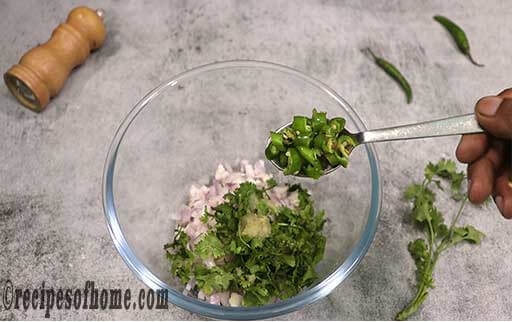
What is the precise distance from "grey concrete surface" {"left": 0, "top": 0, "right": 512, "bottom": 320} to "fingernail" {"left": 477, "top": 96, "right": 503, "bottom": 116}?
23.4 inches

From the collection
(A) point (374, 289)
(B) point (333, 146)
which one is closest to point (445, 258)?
(A) point (374, 289)

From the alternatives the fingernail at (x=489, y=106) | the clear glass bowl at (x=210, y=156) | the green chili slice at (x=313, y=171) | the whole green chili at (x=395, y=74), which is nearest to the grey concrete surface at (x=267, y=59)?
the whole green chili at (x=395, y=74)

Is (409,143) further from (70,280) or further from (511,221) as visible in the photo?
(70,280)

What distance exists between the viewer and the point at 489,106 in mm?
1358

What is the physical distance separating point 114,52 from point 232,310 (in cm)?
118

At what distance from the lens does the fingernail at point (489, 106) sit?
1.35 meters

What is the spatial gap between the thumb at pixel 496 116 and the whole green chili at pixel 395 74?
2.34 ft

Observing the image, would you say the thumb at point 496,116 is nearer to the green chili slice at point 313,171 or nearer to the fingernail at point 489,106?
the fingernail at point 489,106

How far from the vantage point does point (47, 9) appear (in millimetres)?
2234

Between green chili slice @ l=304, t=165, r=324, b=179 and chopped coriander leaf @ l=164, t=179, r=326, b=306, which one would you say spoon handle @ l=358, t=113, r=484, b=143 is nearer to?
green chili slice @ l=304, t=165, r=324, b=179

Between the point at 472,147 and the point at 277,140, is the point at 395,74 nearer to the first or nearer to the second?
the point at 472,147

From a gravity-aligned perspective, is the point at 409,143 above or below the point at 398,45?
below

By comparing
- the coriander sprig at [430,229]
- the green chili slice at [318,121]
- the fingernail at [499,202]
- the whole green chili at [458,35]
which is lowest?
the coriander sprig at [430,229]

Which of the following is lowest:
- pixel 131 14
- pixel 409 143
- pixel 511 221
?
pixel 511 221
